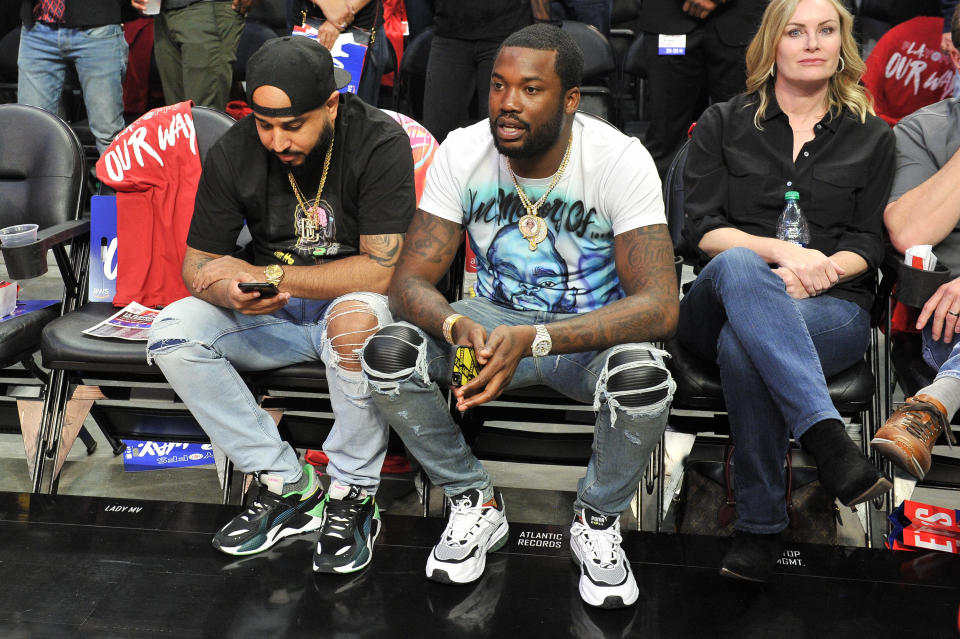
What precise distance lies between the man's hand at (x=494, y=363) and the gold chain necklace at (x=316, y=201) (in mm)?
822

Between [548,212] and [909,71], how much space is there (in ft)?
6.88

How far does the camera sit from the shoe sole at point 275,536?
2.65 metres

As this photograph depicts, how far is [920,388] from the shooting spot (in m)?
2.70

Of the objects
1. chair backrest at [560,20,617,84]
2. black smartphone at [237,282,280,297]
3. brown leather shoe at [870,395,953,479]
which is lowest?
brown leather shoe at [870,395,953,479]

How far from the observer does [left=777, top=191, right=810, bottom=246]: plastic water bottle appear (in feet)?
9.33

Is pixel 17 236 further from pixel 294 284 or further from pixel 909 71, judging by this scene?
pixel 909 71

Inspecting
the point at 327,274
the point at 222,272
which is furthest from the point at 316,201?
the point at 222,272

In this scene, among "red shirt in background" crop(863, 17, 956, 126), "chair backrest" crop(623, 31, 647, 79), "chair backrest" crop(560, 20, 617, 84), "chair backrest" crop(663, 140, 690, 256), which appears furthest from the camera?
"chair backrest" crop(623, 31, 647, 79)

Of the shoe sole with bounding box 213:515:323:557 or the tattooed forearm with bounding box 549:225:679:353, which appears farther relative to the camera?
the shoe sole with bounding box 213:515:323:557

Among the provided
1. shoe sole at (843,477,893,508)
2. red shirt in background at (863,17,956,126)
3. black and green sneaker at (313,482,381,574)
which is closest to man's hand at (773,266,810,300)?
shoe sole at (843,477,893,508)

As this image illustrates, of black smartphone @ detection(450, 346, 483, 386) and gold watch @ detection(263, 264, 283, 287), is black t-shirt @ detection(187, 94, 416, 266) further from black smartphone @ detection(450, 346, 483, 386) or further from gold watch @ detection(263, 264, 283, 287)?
black smartphone @ detection(450, 346, 483, 386)

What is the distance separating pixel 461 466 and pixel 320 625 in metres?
0.56

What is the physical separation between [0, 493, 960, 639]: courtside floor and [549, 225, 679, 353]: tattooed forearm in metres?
0.66

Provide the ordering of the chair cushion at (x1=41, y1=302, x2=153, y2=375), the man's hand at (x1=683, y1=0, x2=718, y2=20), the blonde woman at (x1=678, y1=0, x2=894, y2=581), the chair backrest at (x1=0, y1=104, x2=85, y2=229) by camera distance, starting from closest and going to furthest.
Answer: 1. the blonde woman at (x1=678, y1=0, x2=894, y2=581)
2. the chair cushion at (x1=41, y1=302, x2=153, y2=375)
3. the chair backrest at (x1=0, y1=104, x2=85, y2=229)
4. the man's hand at (x1=683, y1=0, x2=718, y2=20)
